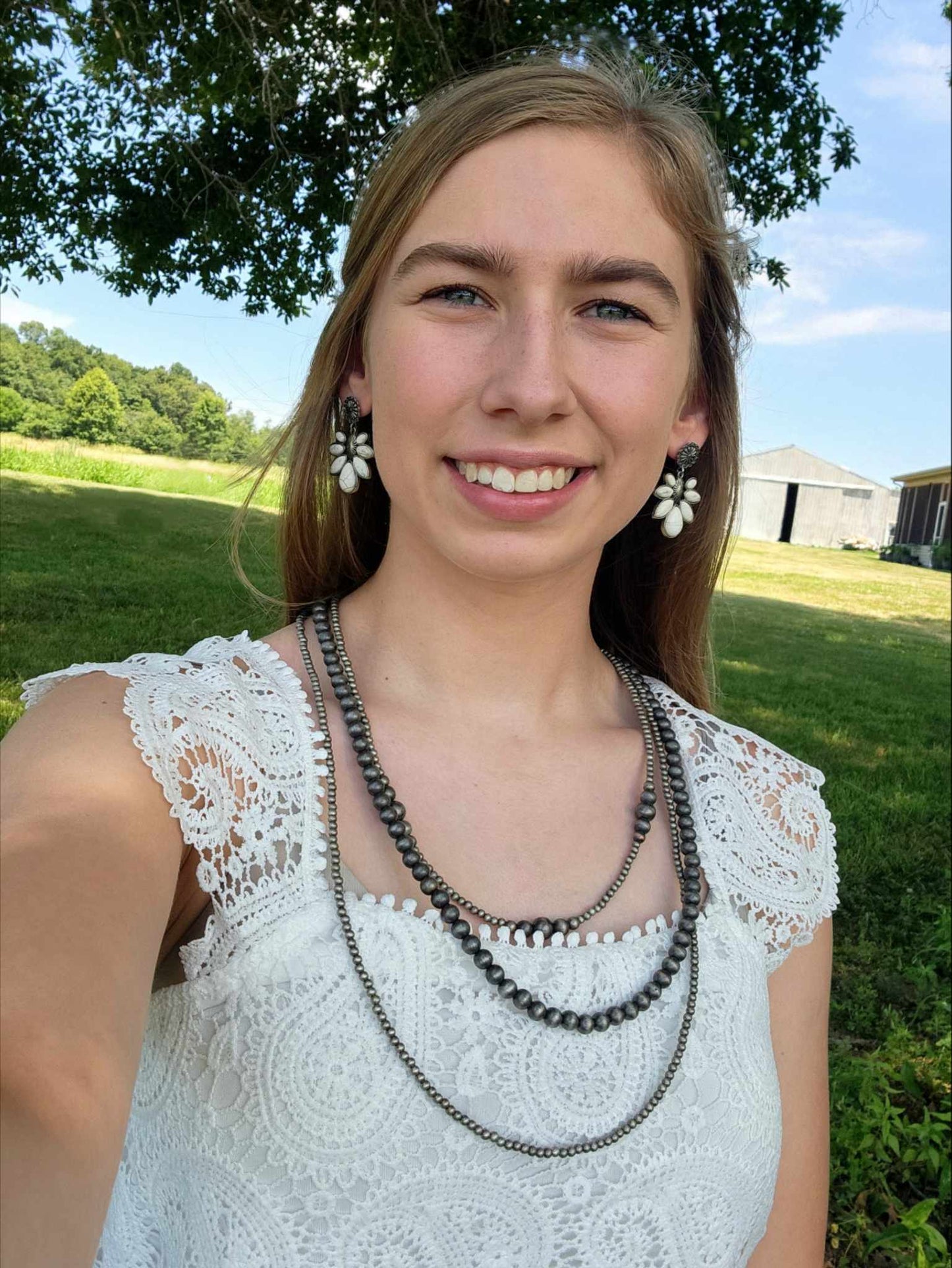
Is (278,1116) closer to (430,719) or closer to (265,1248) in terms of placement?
(265,1248)

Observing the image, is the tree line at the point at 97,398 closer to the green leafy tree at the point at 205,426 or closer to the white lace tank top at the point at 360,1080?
the green leafy tree at the point at 205,426

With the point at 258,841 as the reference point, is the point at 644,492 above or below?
above

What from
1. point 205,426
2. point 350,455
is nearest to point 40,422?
point 205,426

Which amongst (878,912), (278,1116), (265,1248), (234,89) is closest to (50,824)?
(278,1116)

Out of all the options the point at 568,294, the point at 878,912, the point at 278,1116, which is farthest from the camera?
the point at 878,912

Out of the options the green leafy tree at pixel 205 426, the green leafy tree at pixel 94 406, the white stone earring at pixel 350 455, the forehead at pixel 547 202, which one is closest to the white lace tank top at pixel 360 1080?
the white stone earring at pixel 350 455

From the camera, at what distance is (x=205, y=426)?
6391 millimetres

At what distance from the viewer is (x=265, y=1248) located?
1.21m

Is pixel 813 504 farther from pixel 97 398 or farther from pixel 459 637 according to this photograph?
pixel 459 637

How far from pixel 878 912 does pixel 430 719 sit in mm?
3699

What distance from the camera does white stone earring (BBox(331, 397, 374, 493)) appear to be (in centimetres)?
185

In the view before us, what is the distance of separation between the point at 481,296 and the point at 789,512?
4055 cm

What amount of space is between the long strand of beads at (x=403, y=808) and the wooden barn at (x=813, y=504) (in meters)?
36.9

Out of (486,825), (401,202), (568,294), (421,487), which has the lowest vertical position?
(486,825)
